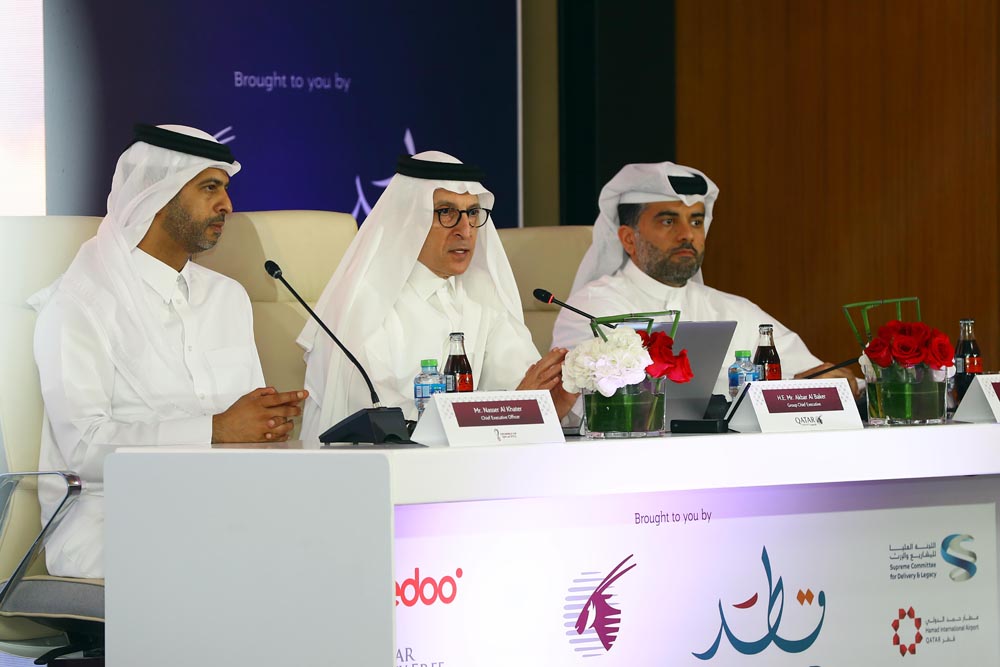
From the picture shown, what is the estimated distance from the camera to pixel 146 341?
291cm

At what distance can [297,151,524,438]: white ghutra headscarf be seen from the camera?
3.14 meters

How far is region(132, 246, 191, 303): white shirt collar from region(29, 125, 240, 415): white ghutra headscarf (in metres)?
0.03

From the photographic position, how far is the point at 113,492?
67.1 inches

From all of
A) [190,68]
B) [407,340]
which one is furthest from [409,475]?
[190,68]

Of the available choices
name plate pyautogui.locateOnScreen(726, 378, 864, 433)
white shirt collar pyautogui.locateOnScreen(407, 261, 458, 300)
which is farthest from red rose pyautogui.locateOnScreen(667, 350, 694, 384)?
white shirt collar pyautogui.locateOnScreen(407, 261, 458, 300)

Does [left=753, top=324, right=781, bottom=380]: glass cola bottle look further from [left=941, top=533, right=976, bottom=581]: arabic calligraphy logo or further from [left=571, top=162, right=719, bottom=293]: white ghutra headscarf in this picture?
[left=571, top=162, right=719, bottom=293]: white ghutra headscarf

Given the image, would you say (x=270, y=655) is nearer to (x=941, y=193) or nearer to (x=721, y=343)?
(x=721, y=343)

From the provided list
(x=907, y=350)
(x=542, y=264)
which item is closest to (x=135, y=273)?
(x=542, y=264)

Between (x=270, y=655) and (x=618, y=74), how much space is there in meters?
3.36

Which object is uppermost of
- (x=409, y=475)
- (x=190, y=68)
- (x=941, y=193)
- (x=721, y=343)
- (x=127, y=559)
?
(x=190, y=68)

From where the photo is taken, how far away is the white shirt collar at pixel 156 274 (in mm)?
3043

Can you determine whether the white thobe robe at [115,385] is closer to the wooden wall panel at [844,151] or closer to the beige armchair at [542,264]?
the beige armchair at [542,264]

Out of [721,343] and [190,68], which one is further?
[190,68]

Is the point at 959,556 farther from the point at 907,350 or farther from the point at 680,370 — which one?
the point at 680,370
